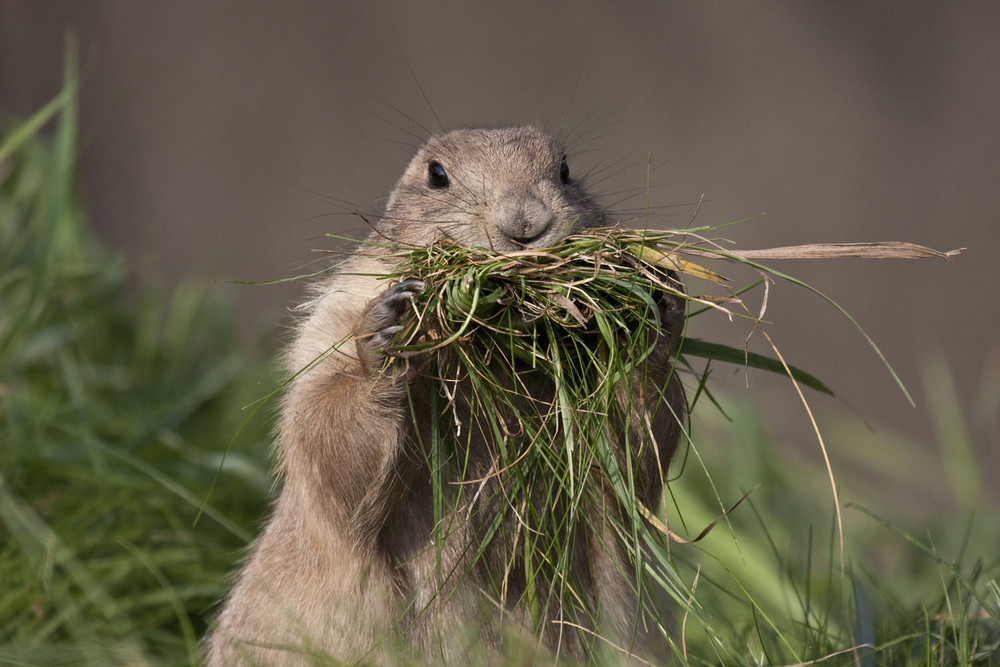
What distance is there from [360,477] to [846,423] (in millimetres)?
5558

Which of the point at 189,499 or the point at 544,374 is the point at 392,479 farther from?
the point at 189,499

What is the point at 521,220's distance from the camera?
116 inches

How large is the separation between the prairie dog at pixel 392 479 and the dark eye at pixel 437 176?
0.05 feet

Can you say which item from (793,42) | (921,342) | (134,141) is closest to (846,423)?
(921,342)

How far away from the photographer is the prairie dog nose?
2939 millimetres

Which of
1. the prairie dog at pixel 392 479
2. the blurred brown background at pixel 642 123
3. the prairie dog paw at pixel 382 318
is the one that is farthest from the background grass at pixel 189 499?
the prairie dog paw at pixel 382 318

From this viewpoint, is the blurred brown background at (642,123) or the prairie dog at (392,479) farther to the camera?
the blurred brown background at (642,123)

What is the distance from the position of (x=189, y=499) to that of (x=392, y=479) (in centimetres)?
147

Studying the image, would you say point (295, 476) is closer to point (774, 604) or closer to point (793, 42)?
point (774, 604)

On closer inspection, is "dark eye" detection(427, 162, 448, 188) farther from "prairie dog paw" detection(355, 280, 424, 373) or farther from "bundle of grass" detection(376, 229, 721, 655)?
"prairie dog paw" detection(355, 280, 424, 373)

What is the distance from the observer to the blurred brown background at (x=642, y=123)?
777cm

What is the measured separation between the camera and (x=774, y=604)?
4.60 meters

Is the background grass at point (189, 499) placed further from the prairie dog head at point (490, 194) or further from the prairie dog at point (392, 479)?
the prairie dog head at point (490, 194)

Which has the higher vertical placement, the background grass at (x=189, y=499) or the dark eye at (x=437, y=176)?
the dark eye at (x=437, y=176)
